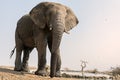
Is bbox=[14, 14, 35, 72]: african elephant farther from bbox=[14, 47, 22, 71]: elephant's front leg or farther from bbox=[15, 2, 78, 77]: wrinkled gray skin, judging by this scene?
bbox=[15, 2, 78, 77]: wrinkled gray skin

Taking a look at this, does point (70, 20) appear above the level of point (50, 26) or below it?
above

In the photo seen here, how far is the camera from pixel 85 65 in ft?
145

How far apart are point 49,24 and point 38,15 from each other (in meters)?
1.60

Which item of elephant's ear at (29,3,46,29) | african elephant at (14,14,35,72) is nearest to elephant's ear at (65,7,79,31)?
elephant's ear at (29,3,46,29)

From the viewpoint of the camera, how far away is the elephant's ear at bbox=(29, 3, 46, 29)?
75.8 feet

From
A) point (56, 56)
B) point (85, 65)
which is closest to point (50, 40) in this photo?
point (56, 56)

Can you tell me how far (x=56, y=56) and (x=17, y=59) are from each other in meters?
5.67

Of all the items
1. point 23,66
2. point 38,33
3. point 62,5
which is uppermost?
point 62,5

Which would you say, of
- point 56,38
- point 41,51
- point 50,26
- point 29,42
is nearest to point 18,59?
point 29,42

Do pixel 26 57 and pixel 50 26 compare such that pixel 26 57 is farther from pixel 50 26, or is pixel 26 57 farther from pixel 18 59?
pixel 50 26

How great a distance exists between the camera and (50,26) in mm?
21875

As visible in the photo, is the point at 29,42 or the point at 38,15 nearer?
the point at 38,15

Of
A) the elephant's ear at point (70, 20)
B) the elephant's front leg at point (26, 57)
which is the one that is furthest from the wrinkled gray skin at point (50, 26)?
the elephant's front leg at point (26, 57)

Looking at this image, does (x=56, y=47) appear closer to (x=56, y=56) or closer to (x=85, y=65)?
(x=56, y=56)
